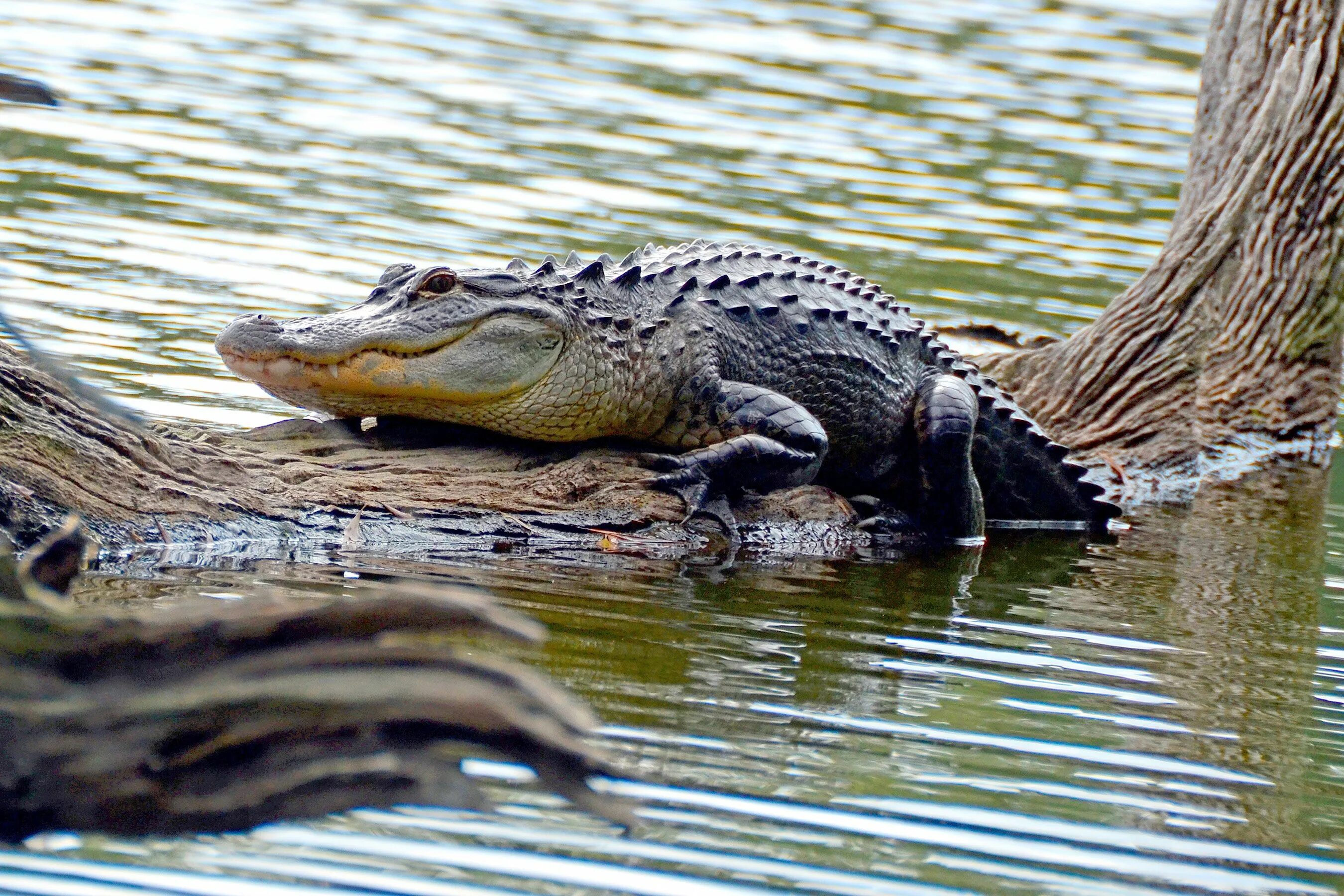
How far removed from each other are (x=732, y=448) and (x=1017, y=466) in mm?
1728

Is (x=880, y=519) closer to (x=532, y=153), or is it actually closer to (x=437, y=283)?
(x=437, y=283)

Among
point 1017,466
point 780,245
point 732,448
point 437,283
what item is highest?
point 437,283

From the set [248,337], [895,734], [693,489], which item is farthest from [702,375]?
[895,734]

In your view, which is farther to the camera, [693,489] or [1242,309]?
[1242,309]

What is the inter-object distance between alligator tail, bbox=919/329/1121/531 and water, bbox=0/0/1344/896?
261mm

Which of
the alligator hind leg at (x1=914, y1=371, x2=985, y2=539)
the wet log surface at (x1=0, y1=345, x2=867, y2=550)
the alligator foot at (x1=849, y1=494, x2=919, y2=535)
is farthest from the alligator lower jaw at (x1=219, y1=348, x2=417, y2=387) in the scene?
the alligator hind leg at (x1=914, y1=371, x2=985, y2=539)

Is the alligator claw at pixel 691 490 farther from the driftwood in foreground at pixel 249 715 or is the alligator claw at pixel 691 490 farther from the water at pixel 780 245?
the driftwood in foreground at pixel 249 715

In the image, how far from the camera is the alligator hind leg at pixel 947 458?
655cm

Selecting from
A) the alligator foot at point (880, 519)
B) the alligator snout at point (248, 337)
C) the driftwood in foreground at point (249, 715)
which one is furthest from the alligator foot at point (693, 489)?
the driftwood in foreground at point (249, 715)

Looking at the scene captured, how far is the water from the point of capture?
355 cm

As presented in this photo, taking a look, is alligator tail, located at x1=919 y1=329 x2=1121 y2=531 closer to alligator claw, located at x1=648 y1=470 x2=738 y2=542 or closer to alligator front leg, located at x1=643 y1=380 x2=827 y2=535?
alligator front leg, located at x1=643 y1=380 x2=827 y2=535

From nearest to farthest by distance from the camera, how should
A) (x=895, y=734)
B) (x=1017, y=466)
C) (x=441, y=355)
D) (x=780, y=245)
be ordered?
(x=895, y=734), (x=441, y=355), (x=1017, y=466), (x=780, y=245)

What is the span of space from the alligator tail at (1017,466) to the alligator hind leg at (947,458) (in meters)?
0.10

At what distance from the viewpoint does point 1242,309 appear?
8680mm
